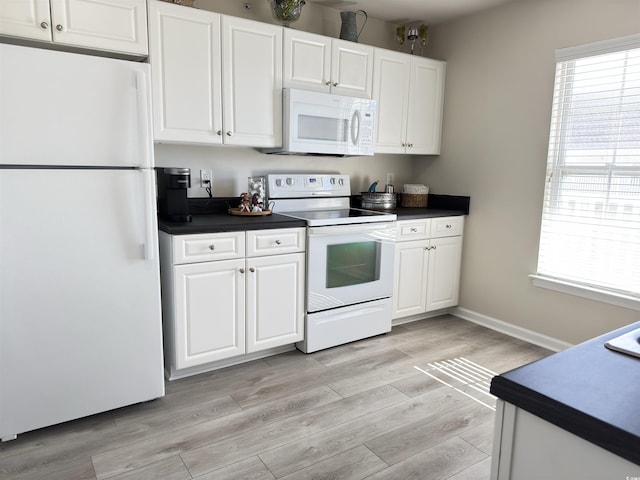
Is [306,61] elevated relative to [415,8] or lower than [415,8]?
lower

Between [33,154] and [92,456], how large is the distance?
1321 mm

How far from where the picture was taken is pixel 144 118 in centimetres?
208

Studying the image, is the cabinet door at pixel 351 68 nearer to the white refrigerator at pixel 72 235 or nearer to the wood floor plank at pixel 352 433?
the white refrigerator at pixel 72 235

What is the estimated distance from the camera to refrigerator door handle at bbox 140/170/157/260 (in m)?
2.13

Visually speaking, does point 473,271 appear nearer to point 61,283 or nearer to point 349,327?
point 349,327

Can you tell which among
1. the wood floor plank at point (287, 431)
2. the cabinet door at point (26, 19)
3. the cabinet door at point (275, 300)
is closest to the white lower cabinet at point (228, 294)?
the cabinet door at point (275, 300)

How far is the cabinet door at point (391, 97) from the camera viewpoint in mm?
3416

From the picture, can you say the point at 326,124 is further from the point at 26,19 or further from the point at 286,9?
the point at 26,19

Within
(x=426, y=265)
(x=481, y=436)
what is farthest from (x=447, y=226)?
(x=481, y=436)

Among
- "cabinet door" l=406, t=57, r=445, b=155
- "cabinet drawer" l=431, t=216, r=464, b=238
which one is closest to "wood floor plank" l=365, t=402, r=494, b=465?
"cabinet drawer" l=431, t=216, r=464, b=238

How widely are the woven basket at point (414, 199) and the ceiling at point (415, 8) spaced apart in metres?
1.44

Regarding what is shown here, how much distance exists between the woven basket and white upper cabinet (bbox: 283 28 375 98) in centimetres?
98

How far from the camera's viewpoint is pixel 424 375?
2768 millimetres

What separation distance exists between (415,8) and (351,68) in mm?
740
